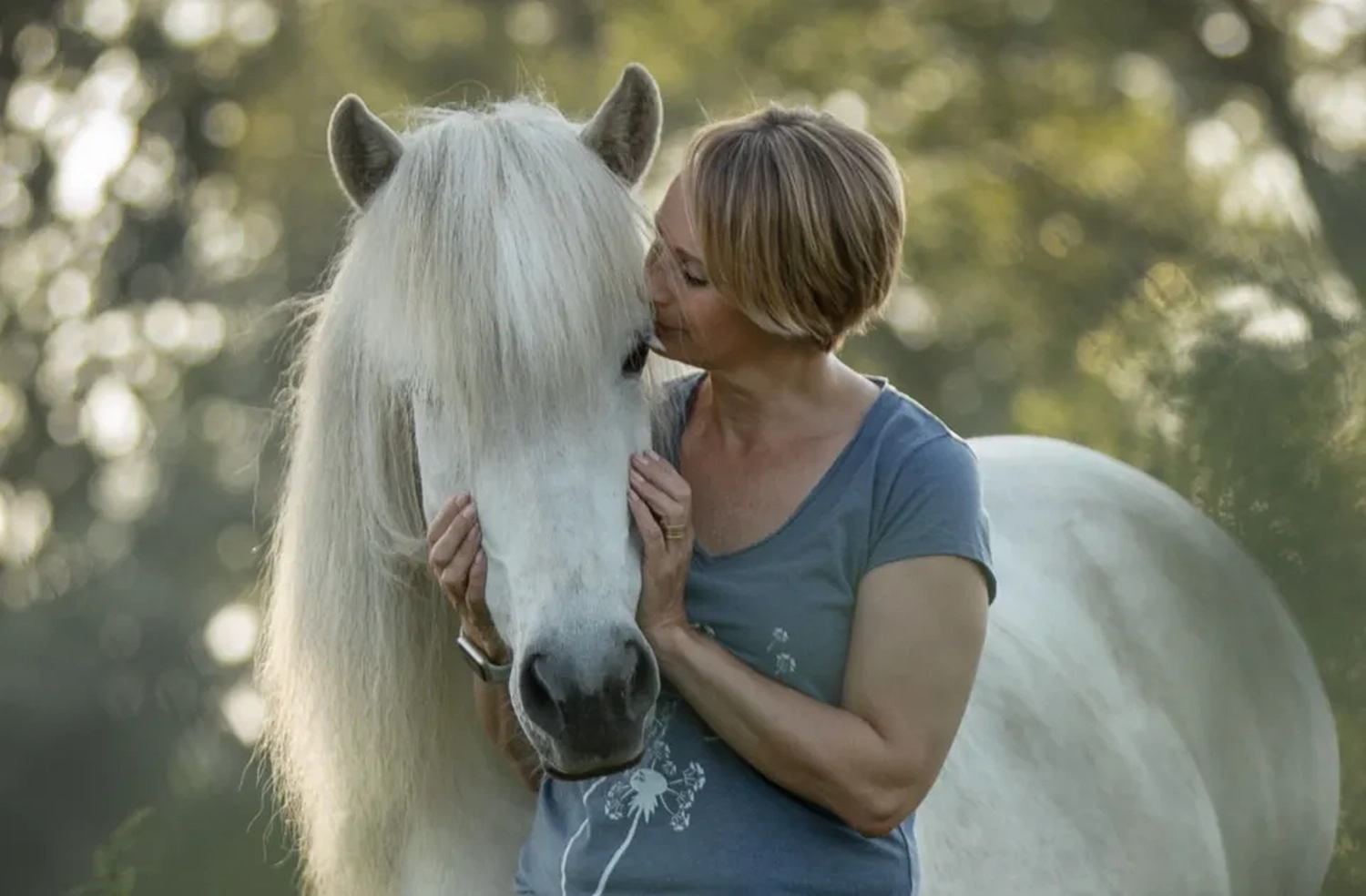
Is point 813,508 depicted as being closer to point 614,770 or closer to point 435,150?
point 614,770

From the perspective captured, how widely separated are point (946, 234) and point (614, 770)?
9988mm

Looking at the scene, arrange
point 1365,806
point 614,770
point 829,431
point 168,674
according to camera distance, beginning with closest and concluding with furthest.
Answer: point 614,770, point 829,431, point 1365,806, point 168,674

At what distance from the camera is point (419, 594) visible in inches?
106

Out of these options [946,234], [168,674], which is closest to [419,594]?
[168,674]

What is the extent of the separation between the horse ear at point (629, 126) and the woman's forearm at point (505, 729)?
2.42ft

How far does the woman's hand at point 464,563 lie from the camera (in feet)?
7.86

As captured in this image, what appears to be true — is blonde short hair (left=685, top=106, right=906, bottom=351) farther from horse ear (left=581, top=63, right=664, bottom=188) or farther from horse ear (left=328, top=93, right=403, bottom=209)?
horse ear (left=328, top=93, right=403, bottom=209)

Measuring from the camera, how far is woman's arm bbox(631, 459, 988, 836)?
228cm

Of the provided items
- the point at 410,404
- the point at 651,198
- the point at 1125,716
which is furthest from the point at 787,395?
the point at 651,198

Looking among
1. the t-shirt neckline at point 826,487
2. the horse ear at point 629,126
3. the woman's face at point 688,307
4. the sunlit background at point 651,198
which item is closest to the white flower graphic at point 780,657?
the t-shirt neckline at point 826,487

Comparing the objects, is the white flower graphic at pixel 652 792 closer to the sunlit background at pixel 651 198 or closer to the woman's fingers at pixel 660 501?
the woman's fingers at pixel 660 501

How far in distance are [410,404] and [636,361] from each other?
31 centimetres

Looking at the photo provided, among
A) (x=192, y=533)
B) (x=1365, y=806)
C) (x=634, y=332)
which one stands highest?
(x=634, y=332)

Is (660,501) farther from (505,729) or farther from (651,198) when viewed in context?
(651,198)
